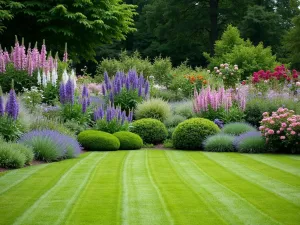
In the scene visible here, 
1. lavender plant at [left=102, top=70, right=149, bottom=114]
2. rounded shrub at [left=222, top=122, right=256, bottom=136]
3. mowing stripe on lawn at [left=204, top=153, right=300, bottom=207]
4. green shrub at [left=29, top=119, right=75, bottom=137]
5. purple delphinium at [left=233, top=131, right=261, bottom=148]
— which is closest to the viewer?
mowing stripe on lawn at [left=204, top=153, right=300, bottom=207]

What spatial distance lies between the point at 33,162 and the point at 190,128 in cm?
491

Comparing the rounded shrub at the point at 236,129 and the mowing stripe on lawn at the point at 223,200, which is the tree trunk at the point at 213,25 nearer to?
the rounded shrub at the point at 236,129

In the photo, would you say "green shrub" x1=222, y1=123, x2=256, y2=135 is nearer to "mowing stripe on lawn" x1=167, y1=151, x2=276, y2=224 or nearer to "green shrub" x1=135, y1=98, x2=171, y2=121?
"green shrub" x1=135, y1=98, x2=171, y2=121

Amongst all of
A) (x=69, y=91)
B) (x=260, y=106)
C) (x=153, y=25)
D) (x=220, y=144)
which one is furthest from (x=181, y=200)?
(x=153, y=25)

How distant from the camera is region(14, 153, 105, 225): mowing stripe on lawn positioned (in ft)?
18.2

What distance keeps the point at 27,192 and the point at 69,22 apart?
1688 cm

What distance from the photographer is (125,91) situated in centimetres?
1695

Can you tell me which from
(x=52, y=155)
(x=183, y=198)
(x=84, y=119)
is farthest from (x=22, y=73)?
(x=183, y=198)

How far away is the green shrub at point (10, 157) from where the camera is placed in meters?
9.23

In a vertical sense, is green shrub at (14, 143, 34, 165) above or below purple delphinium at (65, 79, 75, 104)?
below

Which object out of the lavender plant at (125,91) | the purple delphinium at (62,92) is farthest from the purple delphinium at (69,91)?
the lavender plant at (125,91)

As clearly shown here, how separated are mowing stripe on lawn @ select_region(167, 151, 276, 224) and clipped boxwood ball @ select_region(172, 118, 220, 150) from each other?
3886 mm

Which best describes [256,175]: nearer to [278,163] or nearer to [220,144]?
[278,163]

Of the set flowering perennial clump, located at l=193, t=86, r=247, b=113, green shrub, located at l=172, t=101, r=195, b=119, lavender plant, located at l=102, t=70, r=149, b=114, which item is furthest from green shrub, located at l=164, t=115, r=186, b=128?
lavender plant, located at l=102, t=70, r=149, b=114
